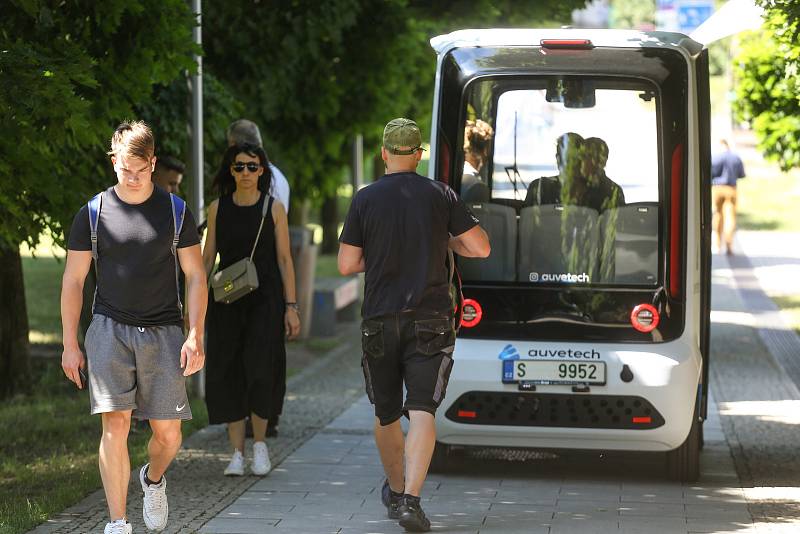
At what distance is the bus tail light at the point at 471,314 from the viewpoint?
812cm

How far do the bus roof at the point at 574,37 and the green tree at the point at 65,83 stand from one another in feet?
5.22

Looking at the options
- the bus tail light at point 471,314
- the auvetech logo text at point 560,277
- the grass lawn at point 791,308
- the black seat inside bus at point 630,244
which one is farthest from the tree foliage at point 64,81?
the grass lawn at point 791,308

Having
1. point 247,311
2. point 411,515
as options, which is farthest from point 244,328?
point 411,515

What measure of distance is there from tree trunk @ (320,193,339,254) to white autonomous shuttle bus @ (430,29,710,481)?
17.0 meters

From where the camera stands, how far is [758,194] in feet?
128

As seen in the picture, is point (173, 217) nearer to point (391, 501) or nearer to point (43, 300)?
point (391, 501)

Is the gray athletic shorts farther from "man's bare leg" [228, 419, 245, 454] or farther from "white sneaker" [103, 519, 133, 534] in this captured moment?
"man's bare leg" [228, 419, 245, 454]

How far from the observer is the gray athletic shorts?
6176 mm

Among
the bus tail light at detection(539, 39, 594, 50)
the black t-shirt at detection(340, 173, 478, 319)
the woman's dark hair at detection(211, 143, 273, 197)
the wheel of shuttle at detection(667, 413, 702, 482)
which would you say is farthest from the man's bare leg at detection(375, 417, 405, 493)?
the bus tail light at detection(539, 39, 594, 50)

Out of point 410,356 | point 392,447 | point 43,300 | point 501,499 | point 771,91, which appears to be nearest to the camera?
point 410,356

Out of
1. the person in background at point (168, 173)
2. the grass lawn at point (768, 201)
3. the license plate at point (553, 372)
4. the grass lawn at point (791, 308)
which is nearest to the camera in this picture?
the license plate at point (553, 372)

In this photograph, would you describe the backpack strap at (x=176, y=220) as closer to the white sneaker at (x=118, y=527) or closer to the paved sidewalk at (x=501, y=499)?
the white sneaker at (x=118, y=527)

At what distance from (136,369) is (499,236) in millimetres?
2569

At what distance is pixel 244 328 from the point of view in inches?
331
